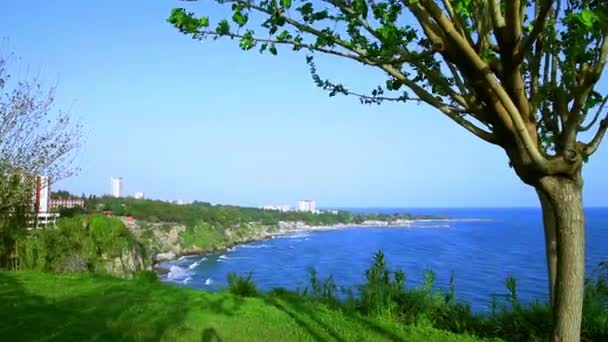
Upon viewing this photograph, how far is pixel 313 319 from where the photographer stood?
5785 mm

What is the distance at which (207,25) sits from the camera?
128 inches

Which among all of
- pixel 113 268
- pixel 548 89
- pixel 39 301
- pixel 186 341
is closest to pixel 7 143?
pixel 113 268

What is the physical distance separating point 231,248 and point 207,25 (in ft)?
213

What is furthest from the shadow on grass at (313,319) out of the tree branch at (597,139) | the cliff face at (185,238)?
the cliff face at (185,238)

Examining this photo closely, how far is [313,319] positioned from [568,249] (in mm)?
3327

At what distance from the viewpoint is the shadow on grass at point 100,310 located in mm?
4734

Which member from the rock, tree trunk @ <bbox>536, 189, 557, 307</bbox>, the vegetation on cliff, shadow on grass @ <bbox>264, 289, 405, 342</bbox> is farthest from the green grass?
tree trunk @ <bbox>536, 189, 557, 307</bbox>

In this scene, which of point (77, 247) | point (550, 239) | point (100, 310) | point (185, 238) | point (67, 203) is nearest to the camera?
point (550, 239)

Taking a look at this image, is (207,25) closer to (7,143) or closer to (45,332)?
(45,332)

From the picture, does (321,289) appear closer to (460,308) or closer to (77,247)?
(460,308)

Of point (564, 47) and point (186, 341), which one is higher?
point (564, 47)

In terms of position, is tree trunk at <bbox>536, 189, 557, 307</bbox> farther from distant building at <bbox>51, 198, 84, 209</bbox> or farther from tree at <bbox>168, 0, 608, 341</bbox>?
distant building at <bbox>51, 198, 84, 209</bbox>

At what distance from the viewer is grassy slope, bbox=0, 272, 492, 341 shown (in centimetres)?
482

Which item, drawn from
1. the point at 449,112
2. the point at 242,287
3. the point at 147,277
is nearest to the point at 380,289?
the point at 242,287
